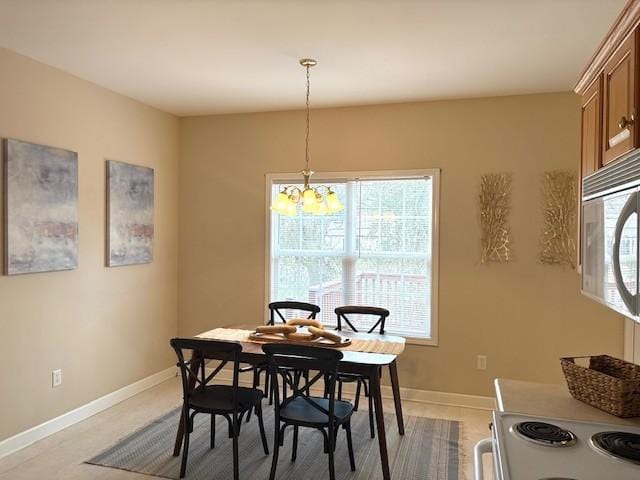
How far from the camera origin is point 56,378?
12.2 ft

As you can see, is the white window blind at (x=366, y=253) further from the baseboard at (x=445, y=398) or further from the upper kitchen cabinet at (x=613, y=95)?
the upper kitchen cabinet at (x=613, y=95)

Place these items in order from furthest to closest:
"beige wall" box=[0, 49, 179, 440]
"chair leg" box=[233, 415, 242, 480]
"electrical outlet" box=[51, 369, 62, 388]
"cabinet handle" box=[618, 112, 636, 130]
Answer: "electrical outlet" box=[51, 369, 62, 388] < "beige wall" box=[0, 49, 179, 440] < "chair leg" box=[233, 415, 242, 480] < "cabinet handle" box=[618, 112, 636, 130]

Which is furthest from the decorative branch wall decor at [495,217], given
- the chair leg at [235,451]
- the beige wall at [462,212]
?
the chair leg at [235,451]

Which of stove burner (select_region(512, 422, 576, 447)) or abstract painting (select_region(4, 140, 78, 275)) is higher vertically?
abstract painting (select_region(4, 140, 78, 275))

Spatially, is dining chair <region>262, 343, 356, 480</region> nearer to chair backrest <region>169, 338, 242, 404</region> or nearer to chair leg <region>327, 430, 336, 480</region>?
chair leg <region>327, 430, 336, 480</region>

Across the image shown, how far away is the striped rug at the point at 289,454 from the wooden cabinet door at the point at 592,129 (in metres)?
A: 2.10

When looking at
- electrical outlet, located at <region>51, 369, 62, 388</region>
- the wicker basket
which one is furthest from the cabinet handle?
electrical outlet, located at <region>51, 369, 62, 388</region>

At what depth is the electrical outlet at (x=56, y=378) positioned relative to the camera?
3.68m

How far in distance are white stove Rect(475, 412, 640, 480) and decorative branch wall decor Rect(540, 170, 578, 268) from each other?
8.41 ft

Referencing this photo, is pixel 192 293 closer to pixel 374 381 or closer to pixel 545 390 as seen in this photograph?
pixel 374 381

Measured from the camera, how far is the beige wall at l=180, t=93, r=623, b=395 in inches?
161

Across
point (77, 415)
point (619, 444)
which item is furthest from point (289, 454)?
point (619, 444)

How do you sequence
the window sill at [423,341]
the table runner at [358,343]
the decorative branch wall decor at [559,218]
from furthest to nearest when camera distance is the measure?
the window sill at [423,341] < the decorative branch wall decor at [559,218] < the table runner at [358,343]

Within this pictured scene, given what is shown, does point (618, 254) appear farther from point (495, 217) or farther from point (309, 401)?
point (495, 217)
